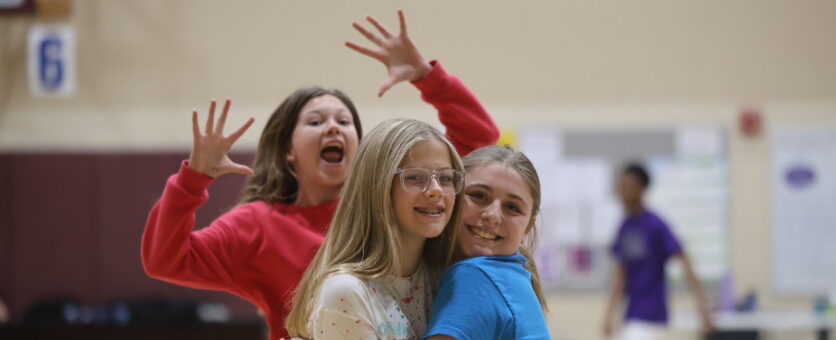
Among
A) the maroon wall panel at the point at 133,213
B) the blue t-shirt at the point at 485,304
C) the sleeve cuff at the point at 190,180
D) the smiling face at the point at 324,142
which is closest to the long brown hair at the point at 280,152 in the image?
the smiling face at the point at 324,142

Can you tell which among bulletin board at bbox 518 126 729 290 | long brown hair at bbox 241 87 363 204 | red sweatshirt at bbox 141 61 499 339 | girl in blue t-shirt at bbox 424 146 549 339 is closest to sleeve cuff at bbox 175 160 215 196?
red sweatshirt at bbox 141 61 499 339

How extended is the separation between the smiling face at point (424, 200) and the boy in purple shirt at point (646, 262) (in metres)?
4.91

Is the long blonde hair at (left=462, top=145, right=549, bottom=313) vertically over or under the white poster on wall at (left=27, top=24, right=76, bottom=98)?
under

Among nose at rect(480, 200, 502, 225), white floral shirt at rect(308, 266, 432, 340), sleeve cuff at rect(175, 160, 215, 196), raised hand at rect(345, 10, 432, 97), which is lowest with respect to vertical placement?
white floral shirt at rect(308, 266, 432, 340)

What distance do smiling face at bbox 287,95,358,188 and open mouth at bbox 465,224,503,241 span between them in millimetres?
599

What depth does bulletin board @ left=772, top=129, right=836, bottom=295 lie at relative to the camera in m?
8.27

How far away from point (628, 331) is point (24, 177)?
19.3ft

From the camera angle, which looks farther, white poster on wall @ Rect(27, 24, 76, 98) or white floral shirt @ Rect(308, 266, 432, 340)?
white poster on wall @ Rect(27, 24, 76, 98)

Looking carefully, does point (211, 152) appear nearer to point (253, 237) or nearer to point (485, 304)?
point (253, 237)

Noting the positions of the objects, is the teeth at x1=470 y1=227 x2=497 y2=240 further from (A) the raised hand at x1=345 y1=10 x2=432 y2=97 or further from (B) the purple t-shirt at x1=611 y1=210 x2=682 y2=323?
(B) the purple t-shirt at x1=611 y1=210 x2=682 y2=323

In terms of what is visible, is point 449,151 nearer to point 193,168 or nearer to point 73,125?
point 193,168

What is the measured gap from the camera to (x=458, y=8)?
340 inches

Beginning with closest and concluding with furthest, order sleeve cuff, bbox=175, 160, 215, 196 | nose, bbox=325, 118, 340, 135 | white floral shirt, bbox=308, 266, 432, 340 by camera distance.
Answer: white floral shirt, bbox=308, 266, 432, 340, sleeve cuff, bbox=175, 160, 215, 196, nose, bbox=325, 118, 340, 135

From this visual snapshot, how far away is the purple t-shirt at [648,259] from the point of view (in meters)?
6.80
